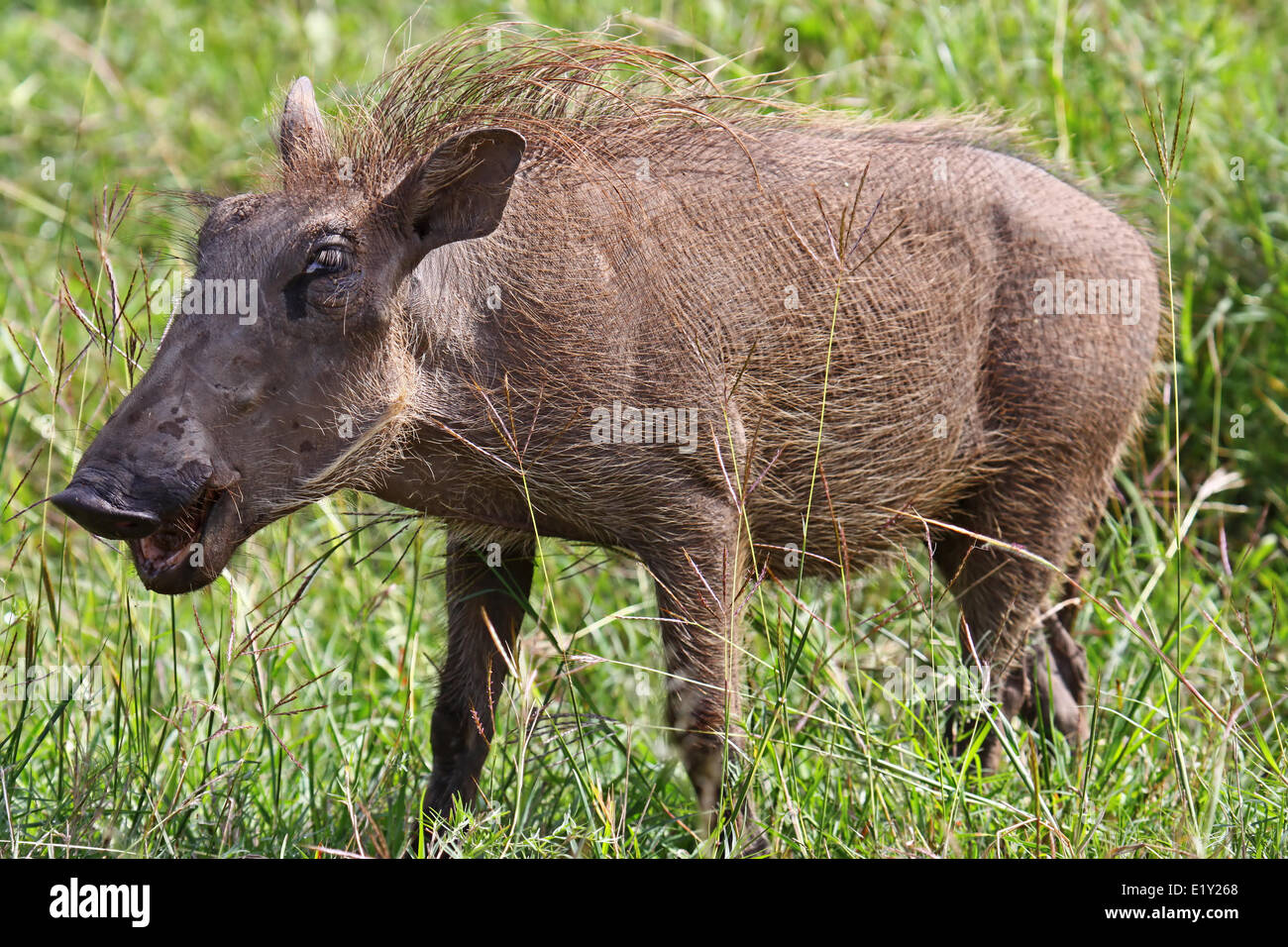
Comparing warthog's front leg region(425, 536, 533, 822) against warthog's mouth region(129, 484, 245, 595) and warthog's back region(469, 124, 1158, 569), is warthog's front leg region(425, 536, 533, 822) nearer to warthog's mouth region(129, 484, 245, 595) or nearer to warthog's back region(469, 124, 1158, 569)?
warthog's back region(469, 124, 1158, 569)

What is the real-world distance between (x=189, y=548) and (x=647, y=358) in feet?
3.22

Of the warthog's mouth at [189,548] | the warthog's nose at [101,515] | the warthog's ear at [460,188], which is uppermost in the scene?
the warthog's ear at [460,188]

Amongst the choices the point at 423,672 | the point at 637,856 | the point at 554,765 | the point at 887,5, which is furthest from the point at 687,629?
the point at 887,5

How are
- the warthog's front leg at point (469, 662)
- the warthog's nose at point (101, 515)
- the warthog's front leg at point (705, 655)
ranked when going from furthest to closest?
the warthog's front leg at point (469, 662) → the warthog's front leg at point (705, 655) → the warthog's nose at point (101, 515)

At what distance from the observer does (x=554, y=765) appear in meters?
3.73

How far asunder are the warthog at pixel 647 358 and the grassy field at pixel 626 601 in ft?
0.57

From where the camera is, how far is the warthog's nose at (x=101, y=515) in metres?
2.44

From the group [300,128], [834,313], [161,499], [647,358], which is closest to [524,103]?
[300,128]

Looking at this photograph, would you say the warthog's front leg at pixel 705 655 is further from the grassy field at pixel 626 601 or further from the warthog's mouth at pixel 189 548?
the warthog's mouth at pixel 189 548

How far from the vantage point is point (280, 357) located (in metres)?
2.71

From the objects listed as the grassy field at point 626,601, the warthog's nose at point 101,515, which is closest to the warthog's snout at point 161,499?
the warthog's nose at point 101,515

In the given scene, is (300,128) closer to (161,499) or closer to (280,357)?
(280,357)

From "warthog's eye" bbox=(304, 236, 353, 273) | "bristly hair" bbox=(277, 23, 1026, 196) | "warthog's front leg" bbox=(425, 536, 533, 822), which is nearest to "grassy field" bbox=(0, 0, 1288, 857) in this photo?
"warthog's front leg" bbox=(425, 536, 533, 822)

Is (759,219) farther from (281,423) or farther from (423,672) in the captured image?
(423,672)
